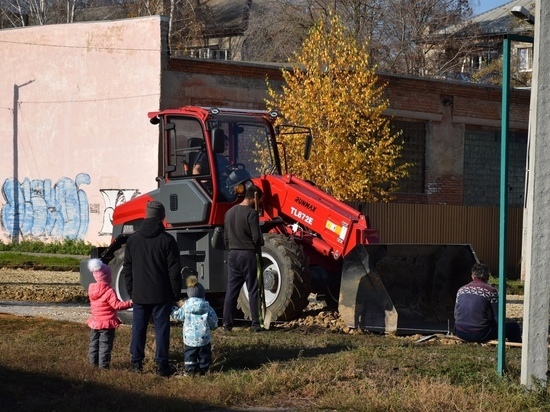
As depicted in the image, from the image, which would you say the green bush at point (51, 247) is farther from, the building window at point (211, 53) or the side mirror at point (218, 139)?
the building window at point (211, 53)

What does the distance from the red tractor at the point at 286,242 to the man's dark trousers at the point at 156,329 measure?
12.5ft

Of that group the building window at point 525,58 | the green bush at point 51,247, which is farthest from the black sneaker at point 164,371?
the building window at point 525,58

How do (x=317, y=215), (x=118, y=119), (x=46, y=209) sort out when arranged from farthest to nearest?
(x=46, y=209)
(x=118, y=119)
(x=317, y=215)

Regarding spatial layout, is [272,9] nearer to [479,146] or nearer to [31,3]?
[31,3]

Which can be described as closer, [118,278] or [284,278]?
[284,278]

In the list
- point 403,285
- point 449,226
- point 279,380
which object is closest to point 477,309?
point 403,285

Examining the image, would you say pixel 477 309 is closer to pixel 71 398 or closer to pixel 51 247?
pixel 71 398

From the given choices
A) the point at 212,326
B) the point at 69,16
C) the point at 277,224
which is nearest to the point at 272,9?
the point at 69,16

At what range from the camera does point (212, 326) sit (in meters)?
10.8

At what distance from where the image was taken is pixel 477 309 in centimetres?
1283

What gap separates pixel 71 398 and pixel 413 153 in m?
27.1

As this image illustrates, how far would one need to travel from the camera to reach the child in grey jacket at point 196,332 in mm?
10609

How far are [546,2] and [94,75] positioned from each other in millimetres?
24542

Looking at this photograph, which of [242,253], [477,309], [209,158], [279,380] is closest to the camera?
[279,380]
